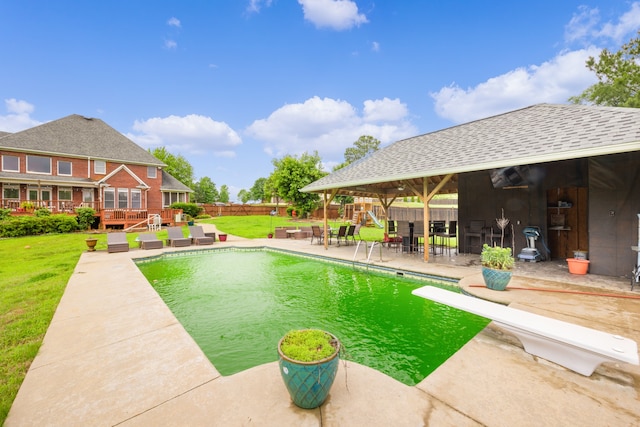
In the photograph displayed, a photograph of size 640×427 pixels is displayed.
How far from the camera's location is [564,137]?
6121mm

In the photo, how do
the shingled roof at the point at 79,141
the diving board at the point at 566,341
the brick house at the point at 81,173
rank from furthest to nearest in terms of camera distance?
1. the shingled roof at the point at 79,141
2. the brick house at the point at 81,173
3. the diving board at the point at 566,341

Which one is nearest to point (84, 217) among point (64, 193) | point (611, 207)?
point (64, 193)

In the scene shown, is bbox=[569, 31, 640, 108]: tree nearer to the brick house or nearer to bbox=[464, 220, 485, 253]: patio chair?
bbox=[464, 220, 485, 253]: patio chair

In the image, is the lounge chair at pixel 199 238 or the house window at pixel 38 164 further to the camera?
the house window at pixel 38 164

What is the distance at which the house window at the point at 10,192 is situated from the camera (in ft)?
58.3

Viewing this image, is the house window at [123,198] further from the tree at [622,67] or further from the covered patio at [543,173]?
the tree at [622,67]

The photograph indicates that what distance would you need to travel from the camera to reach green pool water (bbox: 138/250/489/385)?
355cm

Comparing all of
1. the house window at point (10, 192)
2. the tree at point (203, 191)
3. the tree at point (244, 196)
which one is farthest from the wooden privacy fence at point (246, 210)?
the tree at point (244, 196)

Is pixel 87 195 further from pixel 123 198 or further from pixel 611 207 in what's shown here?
pixel 611 207

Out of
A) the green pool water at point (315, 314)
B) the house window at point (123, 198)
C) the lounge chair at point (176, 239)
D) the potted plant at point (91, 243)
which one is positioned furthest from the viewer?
the house window at point (123, 198)

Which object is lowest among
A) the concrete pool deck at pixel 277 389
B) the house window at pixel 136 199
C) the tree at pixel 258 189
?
the concrete pool deck at pixel 277 389

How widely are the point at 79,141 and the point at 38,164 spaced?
3331 mm

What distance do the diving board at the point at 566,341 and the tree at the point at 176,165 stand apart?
138 ft

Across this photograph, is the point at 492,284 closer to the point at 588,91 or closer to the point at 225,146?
the point at 588,91
